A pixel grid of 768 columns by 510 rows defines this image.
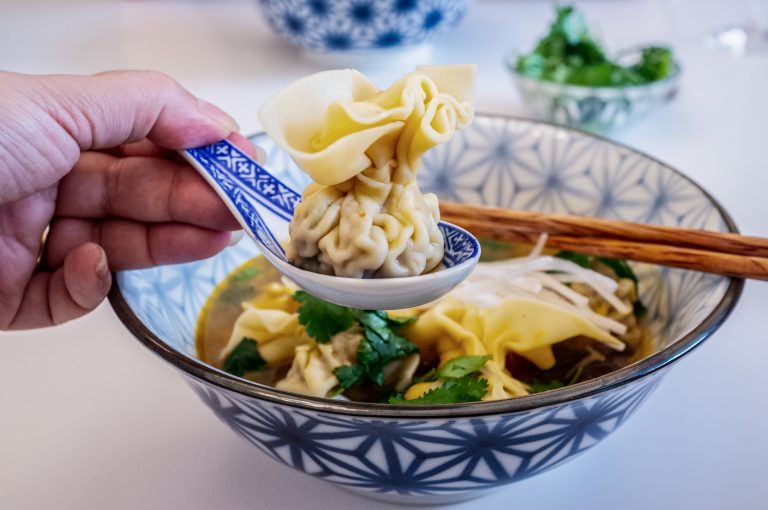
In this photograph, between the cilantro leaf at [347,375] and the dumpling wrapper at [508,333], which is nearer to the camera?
the cilantro leaf at [347,375]

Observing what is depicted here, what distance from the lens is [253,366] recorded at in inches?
51.9

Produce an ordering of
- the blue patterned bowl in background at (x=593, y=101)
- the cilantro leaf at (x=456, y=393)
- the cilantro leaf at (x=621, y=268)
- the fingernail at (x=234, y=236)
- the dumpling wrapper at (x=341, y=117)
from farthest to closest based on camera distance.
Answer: the blue patterned bowl in background at (x=593, y=101) → the cilantro leaf at (x=621, y=268) → the fingernail at (x=234, y=236) → the cilantro leaf at (x=456, y=393) → the dumpling wrapper at (x=341, y=117)

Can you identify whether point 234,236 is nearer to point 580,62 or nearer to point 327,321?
point 327,321

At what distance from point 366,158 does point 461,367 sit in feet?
1.22

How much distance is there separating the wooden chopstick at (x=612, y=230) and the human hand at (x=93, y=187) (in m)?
0.43

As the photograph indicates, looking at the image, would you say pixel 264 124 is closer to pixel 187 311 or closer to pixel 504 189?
pixel 187 311

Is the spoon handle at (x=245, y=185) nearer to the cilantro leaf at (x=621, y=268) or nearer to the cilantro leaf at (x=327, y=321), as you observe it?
the cilantro leaf at (x=327, y=321)

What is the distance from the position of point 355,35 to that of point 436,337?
151 centimetres

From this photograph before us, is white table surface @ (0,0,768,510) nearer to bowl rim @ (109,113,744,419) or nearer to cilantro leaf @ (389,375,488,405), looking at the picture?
cilantro leaf @ (389,375,488,405)

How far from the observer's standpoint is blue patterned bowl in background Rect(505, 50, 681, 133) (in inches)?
87.4

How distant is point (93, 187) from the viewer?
4.44 feet

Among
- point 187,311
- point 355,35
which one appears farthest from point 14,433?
point 355,35

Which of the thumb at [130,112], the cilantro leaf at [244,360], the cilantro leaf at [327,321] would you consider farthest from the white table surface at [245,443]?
the thumb at [130,112]

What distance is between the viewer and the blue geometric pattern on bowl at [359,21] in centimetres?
250
